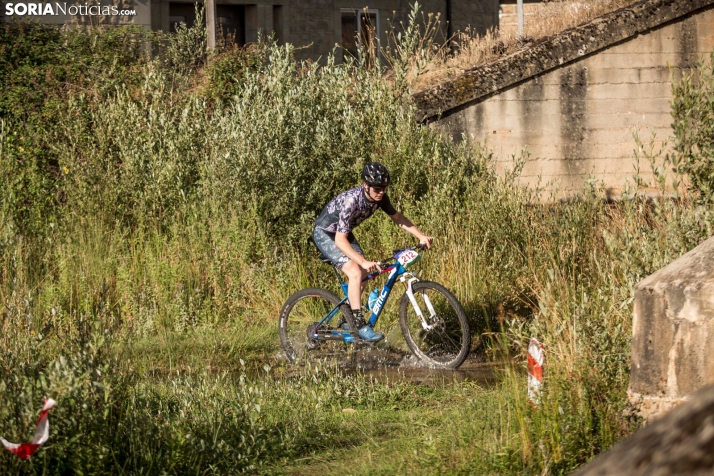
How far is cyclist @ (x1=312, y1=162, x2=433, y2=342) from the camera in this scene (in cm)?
884

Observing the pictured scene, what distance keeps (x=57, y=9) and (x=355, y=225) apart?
13.4m

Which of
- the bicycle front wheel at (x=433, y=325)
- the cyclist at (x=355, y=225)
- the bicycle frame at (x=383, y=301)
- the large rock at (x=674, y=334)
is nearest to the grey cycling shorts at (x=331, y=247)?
the cyclist at (x=355, y=225)

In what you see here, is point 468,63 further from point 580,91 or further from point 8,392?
point 8,392

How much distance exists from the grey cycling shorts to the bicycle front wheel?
2.20 feet

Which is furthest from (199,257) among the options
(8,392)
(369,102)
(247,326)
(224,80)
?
(8,392)

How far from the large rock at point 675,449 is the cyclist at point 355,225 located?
7448 mm

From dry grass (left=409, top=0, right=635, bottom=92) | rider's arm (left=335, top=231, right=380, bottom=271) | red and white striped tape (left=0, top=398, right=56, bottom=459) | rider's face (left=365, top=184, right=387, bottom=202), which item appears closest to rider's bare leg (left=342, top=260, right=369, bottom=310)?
rider's arm (left=335, top=231, right=380, bottom=271)

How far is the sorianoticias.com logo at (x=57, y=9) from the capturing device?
19.7 meters

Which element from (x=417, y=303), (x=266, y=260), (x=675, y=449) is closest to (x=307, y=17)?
(x=266, y=260)

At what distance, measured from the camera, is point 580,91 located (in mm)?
15008

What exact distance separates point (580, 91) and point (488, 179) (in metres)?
3.90

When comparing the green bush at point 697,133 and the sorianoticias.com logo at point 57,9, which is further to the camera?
the sorianoticias.com logo at point 57,9

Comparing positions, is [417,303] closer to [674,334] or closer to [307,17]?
[674,334]

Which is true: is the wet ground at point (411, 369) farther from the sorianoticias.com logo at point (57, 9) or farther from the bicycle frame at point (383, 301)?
the sorianoticias.com logo at point (57, 9)
